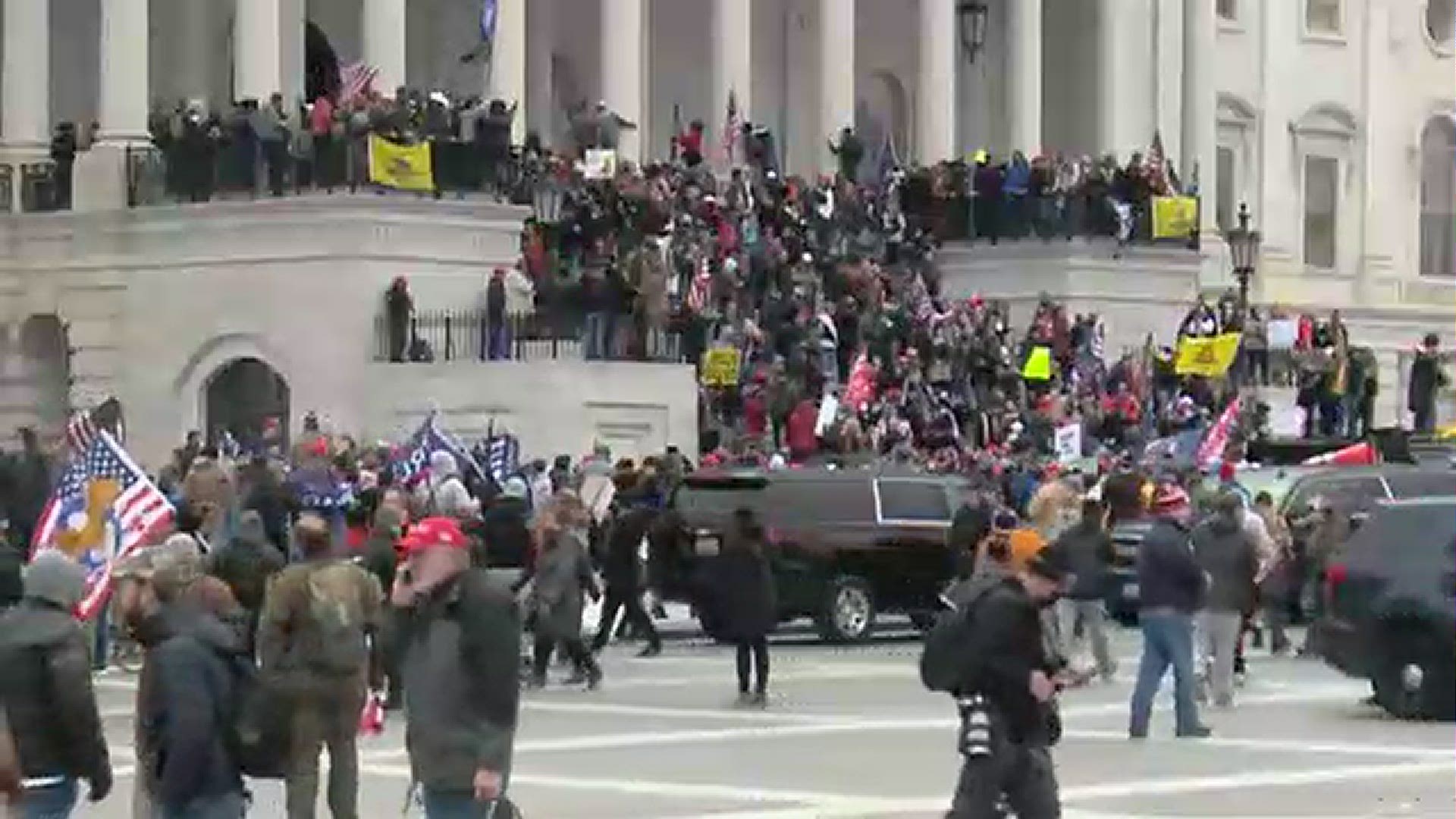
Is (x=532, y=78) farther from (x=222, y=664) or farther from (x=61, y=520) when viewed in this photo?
(x=222, y=664)

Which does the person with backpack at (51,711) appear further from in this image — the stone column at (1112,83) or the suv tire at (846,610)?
the stone column at (1112,83)

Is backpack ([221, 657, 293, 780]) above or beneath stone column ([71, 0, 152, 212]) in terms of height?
beneath

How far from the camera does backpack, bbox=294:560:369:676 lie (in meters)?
17.4

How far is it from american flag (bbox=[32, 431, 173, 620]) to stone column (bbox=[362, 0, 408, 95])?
934 inches

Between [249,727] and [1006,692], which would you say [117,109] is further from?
[249,727]

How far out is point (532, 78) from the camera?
5719 cm

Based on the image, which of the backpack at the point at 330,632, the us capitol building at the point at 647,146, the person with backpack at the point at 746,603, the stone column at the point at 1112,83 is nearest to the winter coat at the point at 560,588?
the person with backpack at the point at 746,603

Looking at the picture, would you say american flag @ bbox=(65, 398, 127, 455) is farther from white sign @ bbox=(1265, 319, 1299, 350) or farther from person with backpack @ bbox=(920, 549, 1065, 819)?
white sign @ bbox=(1265, 319, 1299, 350)

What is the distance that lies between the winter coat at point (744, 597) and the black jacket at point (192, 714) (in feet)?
45.5

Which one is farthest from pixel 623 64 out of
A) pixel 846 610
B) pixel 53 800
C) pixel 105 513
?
pixel 53 800

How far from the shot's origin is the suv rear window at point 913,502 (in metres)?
35.9

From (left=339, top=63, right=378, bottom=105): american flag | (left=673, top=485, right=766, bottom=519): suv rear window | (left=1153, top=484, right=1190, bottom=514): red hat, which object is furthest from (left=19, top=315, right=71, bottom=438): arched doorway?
(left=1153, top=484, right=1190, bottom=514): red hat

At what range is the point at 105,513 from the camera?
24.4 meters

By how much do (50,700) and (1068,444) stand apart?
30.8m
